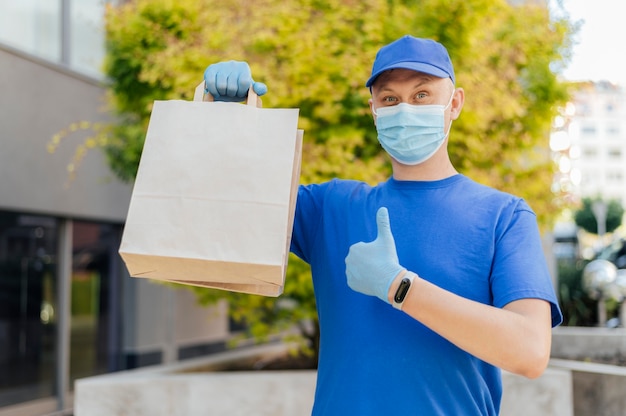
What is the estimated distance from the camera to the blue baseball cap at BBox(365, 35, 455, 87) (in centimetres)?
166

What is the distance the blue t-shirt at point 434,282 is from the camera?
152 centimetres

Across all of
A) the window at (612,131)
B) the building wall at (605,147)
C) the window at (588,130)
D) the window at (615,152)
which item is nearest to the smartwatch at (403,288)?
the building wall at (605,147)

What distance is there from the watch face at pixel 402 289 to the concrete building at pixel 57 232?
5436 mm

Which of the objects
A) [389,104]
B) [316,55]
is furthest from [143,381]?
[389,104]

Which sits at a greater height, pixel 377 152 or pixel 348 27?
pixel 348 27

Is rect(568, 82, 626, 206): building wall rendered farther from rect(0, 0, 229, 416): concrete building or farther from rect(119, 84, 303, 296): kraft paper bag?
rect(119, 84, 303, 296): kraft paper bag

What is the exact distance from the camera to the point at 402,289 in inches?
55.3

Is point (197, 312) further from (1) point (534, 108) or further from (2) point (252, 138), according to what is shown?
(2) point (252, 138)

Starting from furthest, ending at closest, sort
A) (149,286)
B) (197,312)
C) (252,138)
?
1. (197,312)
2. (149,286)
3. (252,138)

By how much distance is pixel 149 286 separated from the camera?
9.75 metres

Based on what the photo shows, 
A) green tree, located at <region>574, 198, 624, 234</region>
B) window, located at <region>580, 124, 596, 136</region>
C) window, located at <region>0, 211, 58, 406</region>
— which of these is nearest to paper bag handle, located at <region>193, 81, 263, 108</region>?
window, located at <region>0, 211, 58, 406</region>

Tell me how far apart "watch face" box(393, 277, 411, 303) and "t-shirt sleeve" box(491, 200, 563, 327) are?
22 cm

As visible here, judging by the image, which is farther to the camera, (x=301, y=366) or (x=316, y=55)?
(x=301, y=366)

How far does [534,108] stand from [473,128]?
1118 mm
